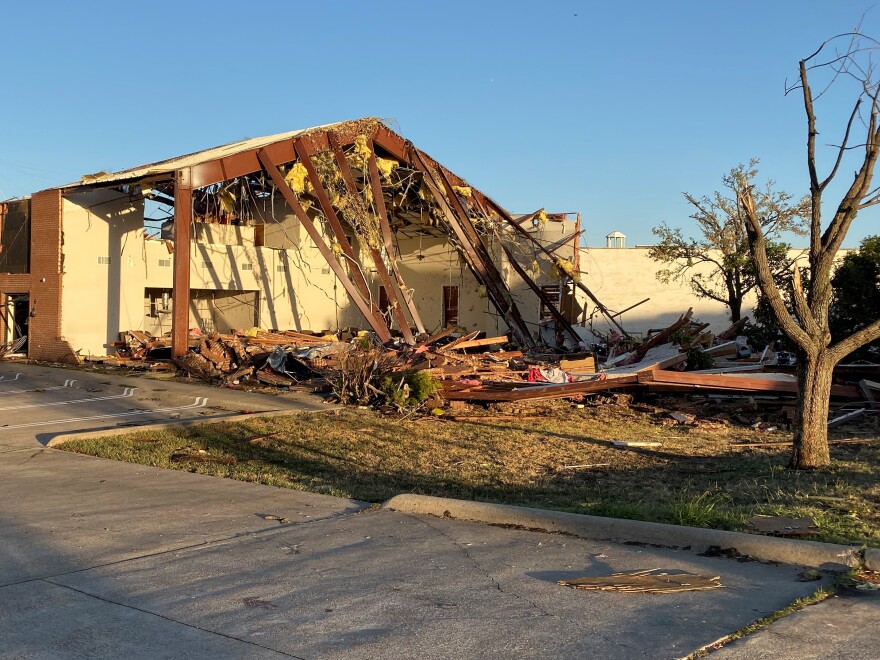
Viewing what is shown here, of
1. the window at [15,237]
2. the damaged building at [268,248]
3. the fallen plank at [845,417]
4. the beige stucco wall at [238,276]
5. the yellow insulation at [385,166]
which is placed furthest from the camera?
the yellow insulation at [385,166]

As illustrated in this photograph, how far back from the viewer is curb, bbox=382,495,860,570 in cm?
575

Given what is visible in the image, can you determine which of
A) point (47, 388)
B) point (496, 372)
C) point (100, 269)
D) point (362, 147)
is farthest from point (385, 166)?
point (47, 388)

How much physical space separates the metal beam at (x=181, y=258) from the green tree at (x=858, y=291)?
15.9 metres

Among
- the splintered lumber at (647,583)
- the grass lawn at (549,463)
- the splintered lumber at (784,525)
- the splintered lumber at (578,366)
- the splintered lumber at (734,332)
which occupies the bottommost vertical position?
the grass lawn at (549,463)

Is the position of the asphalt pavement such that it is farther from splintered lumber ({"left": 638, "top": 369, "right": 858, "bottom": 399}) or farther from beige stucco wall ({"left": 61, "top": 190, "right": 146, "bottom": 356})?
beige stucco wall ({"left": 61, "top": 190, "right": 146, "bottom": 356})

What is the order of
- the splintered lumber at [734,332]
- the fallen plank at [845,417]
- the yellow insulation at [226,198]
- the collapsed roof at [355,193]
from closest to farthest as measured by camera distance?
1. the fallen plank at [845,417]
2. the collapsed roof at [355,193]
3. the splintered lumber at [734,332]
4. the yellow insulation at [226,198]

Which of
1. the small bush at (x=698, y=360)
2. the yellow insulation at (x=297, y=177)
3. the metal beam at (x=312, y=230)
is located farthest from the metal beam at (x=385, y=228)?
the small bush at (x=698, y=360)

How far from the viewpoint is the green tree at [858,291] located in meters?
19.3

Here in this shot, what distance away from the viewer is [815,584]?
17.6 feet

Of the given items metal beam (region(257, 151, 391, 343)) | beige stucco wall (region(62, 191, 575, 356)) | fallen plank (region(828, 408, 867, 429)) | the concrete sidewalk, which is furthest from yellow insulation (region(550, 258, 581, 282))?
the concrete sidewalk

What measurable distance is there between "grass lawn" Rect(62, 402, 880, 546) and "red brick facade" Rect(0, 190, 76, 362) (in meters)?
11.0

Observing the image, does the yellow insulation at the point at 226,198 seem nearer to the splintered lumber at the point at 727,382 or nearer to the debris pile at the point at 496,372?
the debris pile at the point at 496,372

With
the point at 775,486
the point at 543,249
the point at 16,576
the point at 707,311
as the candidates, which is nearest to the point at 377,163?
the point at 543,249

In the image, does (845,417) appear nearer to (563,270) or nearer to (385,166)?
(563,270)
